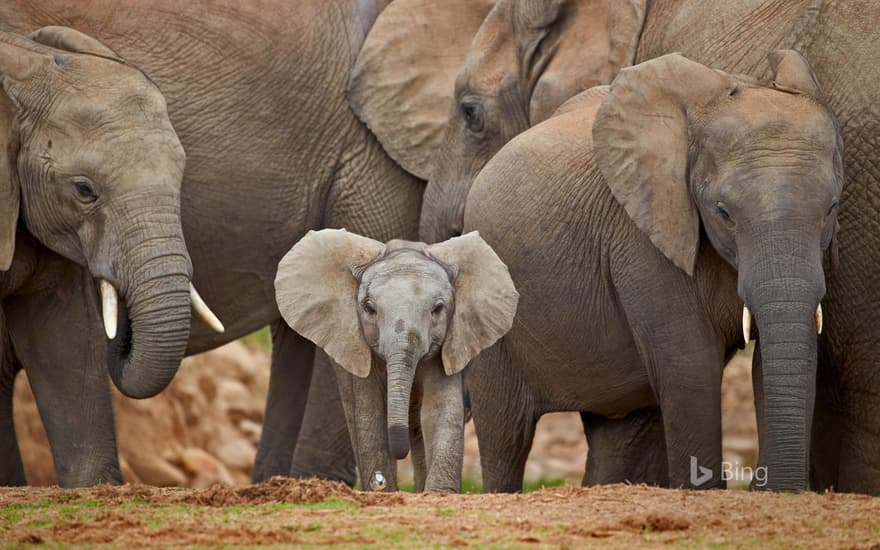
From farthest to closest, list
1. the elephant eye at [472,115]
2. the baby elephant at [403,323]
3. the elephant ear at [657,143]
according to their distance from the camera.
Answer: the elephant eye at [472,115], the elephant ear at [657,143], the baby elephant at [403,323]

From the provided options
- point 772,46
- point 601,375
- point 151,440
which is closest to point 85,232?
point 601,375

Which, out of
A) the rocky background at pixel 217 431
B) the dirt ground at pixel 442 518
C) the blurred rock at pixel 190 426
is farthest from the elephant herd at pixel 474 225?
the blurred rock at pixel 190 426

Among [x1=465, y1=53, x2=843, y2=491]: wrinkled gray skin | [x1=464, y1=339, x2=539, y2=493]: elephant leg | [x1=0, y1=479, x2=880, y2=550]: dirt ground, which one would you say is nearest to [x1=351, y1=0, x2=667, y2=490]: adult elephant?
[x1=464, y1=339, x2=539, y2=493]: elephant leg

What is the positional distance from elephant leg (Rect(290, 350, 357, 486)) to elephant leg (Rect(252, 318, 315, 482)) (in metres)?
0.54

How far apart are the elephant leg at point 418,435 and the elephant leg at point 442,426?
6 centimetres

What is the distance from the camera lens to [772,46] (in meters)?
9.12

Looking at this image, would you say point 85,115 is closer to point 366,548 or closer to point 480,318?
point 480,318

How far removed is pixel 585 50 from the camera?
1034 cm

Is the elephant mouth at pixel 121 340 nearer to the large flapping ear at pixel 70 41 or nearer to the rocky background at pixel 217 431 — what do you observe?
the large flapping ear at pixel 70 41

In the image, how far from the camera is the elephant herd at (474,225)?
825cm

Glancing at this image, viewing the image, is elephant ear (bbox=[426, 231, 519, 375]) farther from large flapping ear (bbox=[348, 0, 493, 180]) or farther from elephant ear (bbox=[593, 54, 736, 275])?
large flapping ear (bbox=[348, 0, 493, 180])

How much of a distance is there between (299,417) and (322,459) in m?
0.73

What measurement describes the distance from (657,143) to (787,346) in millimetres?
1116

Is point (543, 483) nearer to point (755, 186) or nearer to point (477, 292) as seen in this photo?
point (477, 292)
